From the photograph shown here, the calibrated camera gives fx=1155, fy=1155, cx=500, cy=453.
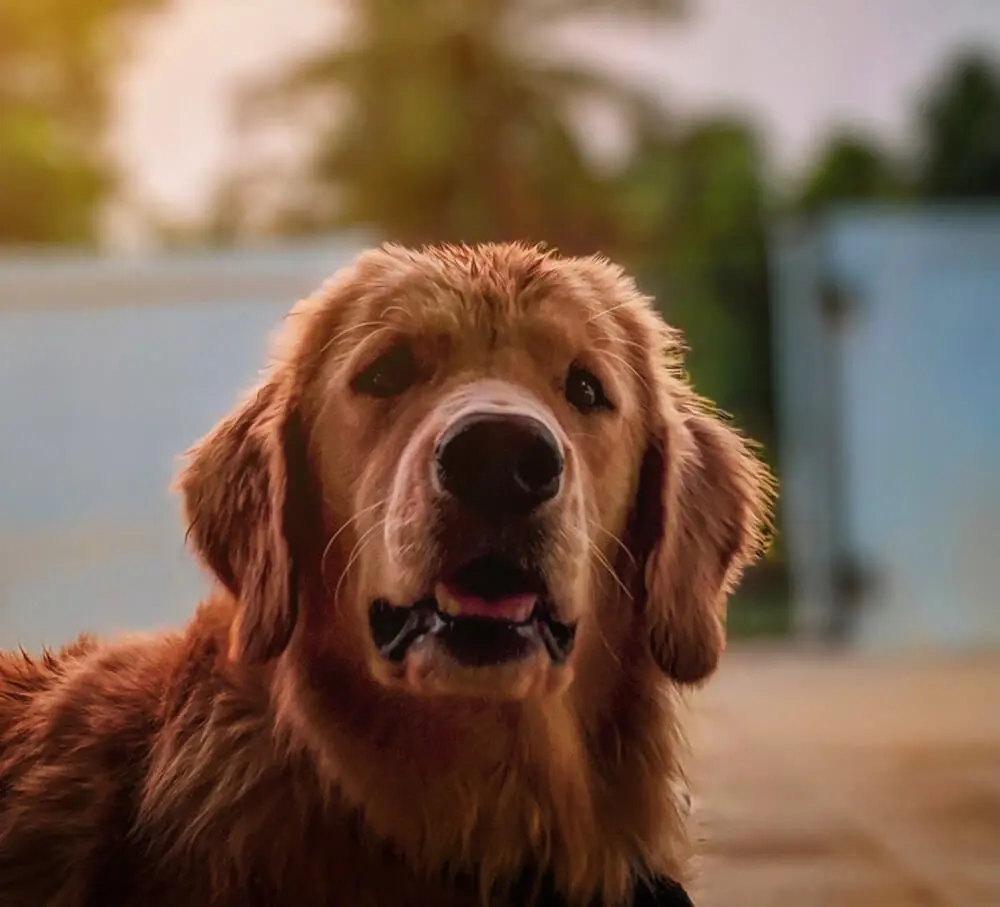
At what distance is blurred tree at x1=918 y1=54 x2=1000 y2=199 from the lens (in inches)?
147

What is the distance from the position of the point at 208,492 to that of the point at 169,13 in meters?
1.53

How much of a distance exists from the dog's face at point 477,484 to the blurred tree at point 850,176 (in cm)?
250

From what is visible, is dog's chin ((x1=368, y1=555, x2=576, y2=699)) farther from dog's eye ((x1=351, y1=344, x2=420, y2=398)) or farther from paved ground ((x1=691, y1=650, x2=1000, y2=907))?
paved ground ((x1=691, y1=650, x2=1000, y2=907))

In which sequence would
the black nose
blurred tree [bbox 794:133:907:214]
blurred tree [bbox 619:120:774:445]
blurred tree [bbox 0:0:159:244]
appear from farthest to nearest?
blurred tree [bbox 794:133:907:214], blurred tree [bbox 619:120:774:445], blurred tree [bbox 0:0:159:244], the black nose

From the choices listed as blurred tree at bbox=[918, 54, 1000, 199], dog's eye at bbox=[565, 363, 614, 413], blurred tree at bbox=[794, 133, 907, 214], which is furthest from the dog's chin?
blurred tree at bbox=[918, 54, 1000, 199]

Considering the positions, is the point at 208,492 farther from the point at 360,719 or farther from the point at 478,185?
the point at 478,185

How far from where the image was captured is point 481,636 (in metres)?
1.00

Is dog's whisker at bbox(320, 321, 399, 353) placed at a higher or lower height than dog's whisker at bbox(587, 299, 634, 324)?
higher

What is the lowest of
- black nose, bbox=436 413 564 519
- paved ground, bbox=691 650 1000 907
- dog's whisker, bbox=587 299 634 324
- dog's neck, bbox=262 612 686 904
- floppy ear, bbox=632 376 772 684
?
paved ground, bbox=691 650 1000 907

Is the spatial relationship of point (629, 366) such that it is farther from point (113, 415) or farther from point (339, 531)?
point (113, 415)

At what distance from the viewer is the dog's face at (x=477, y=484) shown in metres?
1.00

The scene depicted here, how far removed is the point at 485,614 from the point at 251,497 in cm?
32

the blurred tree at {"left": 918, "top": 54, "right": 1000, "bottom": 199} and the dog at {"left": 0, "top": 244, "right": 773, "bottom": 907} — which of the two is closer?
the dog at {"left": 0, "top": 244, "right": 773, "bottom": 907}

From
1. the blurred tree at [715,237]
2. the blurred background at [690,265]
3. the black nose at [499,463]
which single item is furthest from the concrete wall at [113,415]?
the blurred tree at [715,237]
